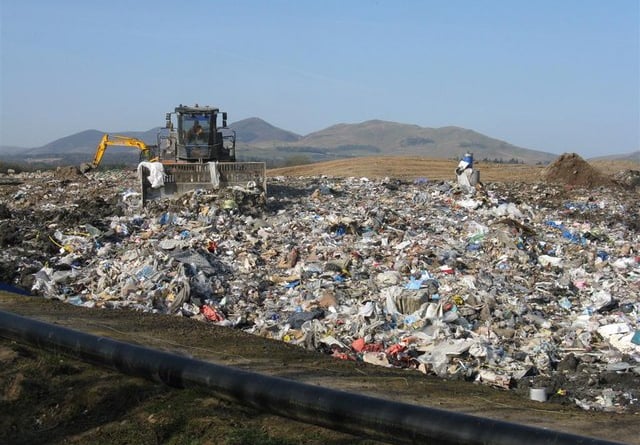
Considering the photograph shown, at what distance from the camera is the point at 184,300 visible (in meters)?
10.9

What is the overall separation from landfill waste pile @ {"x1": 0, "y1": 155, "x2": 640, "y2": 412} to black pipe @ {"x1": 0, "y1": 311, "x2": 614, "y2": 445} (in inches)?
Result: 147

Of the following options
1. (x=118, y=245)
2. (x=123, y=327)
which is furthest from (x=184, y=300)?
(x=118, y=245)

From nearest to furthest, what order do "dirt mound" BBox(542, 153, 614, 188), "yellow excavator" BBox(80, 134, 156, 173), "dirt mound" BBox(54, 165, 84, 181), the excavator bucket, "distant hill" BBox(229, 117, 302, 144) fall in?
the excavator bucket → "dirt mound" BBox(542, 153, 614, 188) → "yellow excavator" BBox(80, 134, 156, 173) → "dirt mound" BBox(54, 165, 84, 181) → "distant hill" BBox(229, 117, 302, 144)

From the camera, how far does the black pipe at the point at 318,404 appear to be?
3.70m

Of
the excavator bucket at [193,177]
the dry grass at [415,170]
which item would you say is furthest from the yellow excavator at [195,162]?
the dry grass at [415,170]

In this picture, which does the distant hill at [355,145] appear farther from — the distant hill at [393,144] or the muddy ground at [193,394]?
the muddy ground at [193,394]

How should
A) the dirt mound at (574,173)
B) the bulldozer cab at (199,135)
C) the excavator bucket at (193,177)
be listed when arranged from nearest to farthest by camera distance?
1. the excavator bucket at (193,177)
2. the bulldozer cab at (199,135)
3. the dirt mound at (574,173)

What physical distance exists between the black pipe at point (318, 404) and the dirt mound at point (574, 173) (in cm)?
1930

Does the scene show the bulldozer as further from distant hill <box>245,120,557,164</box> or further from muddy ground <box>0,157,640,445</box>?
distant hill <box>245,120,557,164</box>

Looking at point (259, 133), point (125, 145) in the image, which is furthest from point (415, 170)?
point (259, 133)

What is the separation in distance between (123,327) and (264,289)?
3.15 metres

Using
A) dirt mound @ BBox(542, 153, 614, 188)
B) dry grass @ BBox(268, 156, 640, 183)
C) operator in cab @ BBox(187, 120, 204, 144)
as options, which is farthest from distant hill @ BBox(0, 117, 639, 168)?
operator in cab @ BBox(187, 120, 204, 144)

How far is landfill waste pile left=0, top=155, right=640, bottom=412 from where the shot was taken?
8.94 m

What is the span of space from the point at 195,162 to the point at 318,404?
15.5 m
